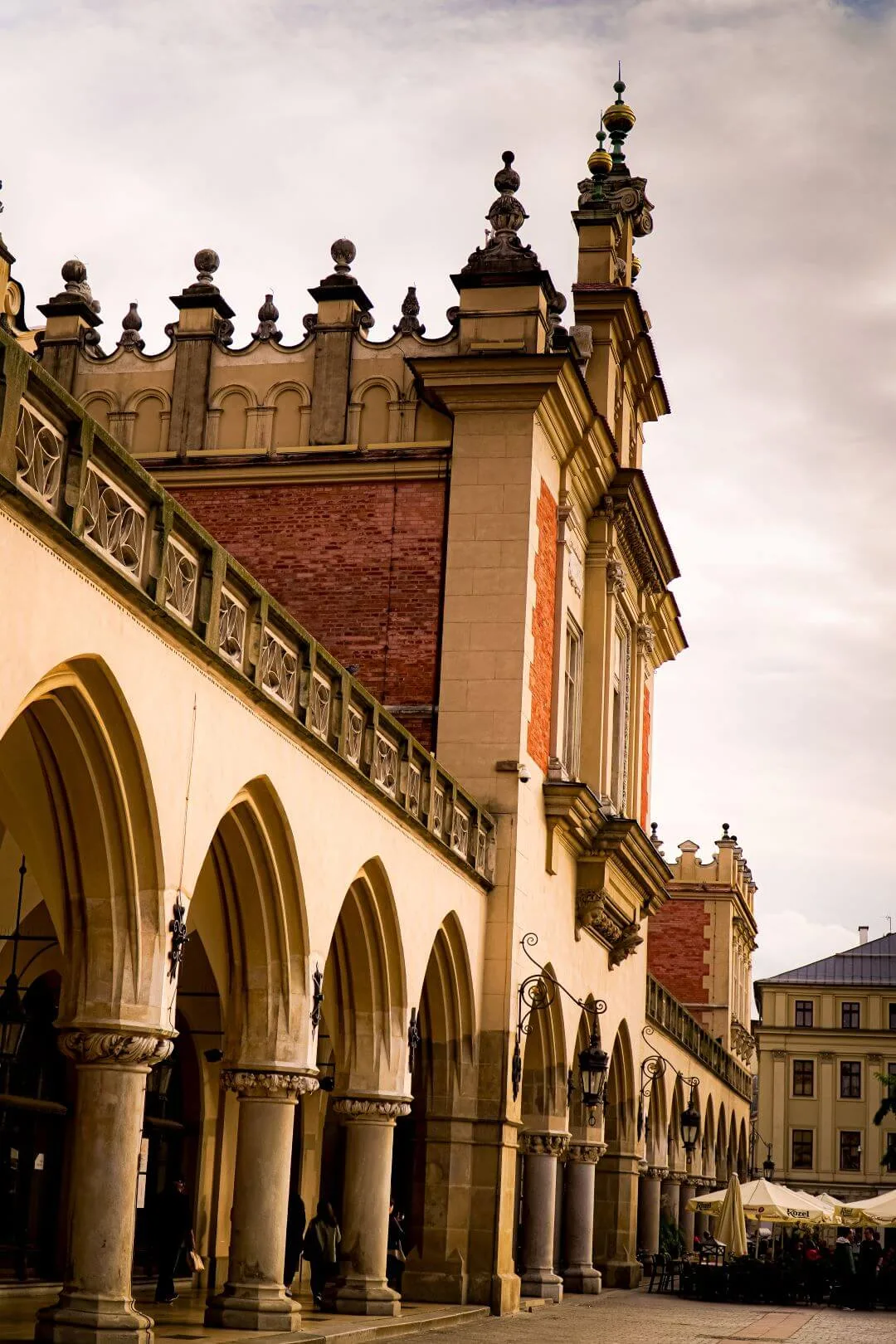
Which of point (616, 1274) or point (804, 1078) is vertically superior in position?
point (804, 1078)

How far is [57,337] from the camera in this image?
27.5 metres

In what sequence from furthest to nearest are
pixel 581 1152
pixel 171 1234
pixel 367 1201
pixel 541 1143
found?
1. pixel 581 1152
2. pixel 541 1143
3. pixel 171 1234
4. pixel 367 1201

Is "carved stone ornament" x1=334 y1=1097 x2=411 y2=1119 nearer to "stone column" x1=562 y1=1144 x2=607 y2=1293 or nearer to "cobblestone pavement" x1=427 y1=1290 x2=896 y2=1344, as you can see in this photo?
"cobblestone pavement" x1=427 y1=1290 x2=896 y2=1344

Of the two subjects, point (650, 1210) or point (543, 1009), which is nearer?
point (543, 1009)

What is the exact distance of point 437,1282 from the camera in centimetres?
2286

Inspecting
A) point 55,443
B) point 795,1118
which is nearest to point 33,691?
point 55,443

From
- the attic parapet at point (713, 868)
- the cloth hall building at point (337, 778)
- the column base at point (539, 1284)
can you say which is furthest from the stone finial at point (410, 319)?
the attic parapet at point (713, 868)

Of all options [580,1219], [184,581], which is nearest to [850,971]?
[580,1219]

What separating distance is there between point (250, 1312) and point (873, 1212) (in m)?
24.8

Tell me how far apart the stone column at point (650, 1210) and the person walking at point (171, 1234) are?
64.0 ft

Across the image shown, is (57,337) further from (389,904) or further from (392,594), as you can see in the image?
(389,904)

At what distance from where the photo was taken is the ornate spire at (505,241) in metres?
26.1

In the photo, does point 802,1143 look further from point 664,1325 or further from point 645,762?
point 664,1325

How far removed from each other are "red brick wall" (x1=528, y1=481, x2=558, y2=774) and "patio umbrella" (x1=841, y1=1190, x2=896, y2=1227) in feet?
54.6
